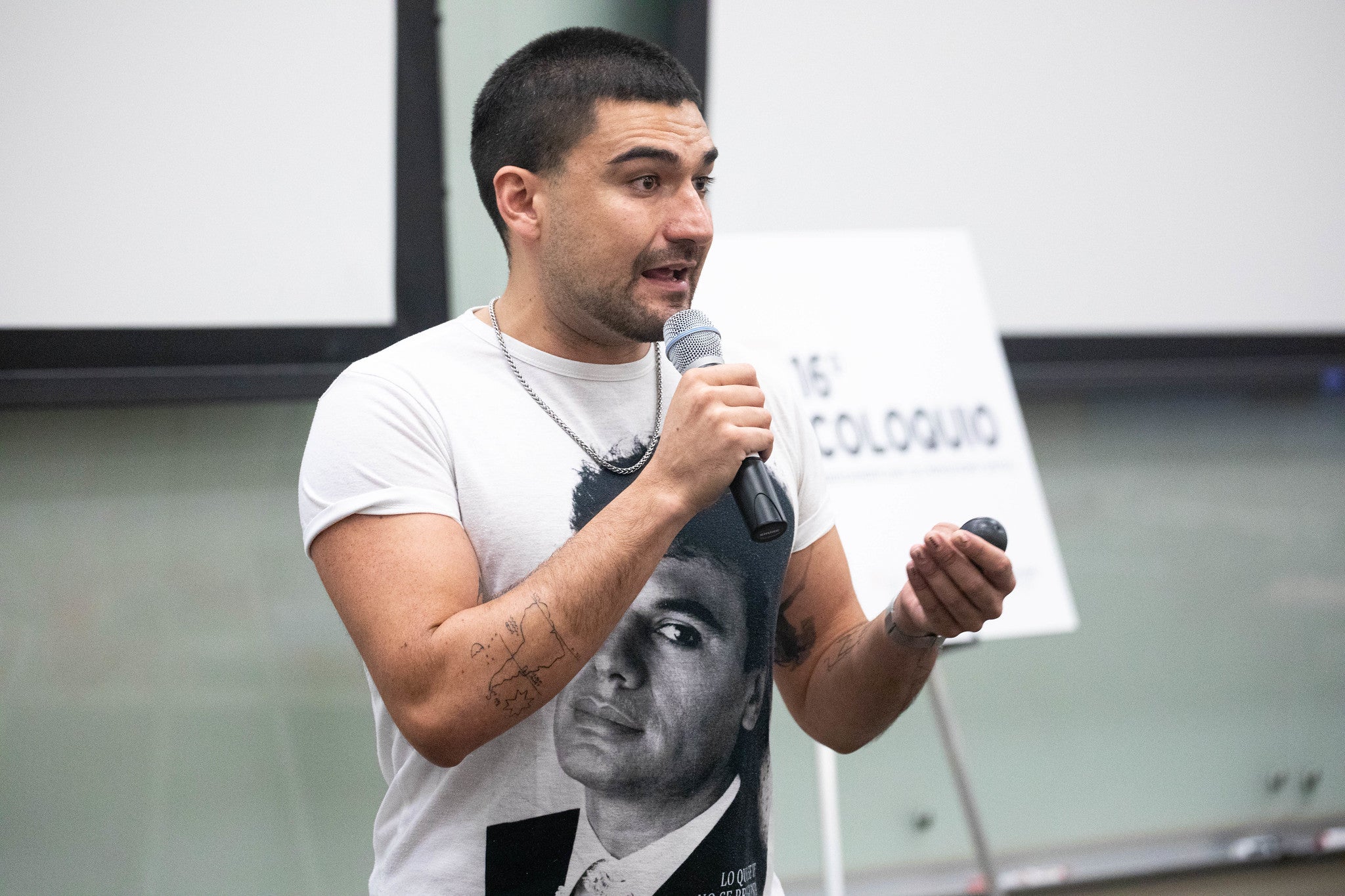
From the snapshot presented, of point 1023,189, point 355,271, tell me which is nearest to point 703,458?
point 355,271

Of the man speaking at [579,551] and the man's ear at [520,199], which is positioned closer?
the man speaking at [579,551]

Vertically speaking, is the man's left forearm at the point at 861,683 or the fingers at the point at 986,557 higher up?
the fingers at the point at 986,557

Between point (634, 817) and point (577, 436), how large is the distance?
0.38 metres

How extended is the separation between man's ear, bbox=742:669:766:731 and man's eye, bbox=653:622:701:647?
0.26 feet

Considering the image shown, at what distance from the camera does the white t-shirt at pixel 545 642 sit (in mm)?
998

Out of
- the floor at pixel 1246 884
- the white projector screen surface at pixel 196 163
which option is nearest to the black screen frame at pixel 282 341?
the white projector screen surface at pixel 196 163

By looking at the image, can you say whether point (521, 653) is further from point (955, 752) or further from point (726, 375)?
point (955, 752)

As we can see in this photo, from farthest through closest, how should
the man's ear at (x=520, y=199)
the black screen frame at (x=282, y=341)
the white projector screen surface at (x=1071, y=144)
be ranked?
1. the white projector screen surface at (x=1071, y=144)
2. the black screen frame at (x=282, y=341)
3. the man's ear at (x=520, y=199)

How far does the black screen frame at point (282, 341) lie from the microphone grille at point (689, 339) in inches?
55.0

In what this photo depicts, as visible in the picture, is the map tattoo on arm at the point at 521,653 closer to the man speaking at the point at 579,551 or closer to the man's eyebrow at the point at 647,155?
the man speaking at the point at 579,551

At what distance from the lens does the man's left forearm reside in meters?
1.17

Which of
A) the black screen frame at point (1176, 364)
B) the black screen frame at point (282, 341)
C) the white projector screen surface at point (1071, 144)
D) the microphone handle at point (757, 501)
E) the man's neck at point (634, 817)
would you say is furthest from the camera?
the black screen frame at point (1176, 364)

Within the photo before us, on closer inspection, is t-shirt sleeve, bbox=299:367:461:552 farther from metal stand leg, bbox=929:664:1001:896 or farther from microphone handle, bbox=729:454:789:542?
metal stand leg, bbox=929:664:1001:896

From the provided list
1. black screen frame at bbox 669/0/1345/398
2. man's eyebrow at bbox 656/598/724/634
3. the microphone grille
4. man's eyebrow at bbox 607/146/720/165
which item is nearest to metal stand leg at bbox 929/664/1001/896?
black screen frame at bbox 669/0/1345/398
